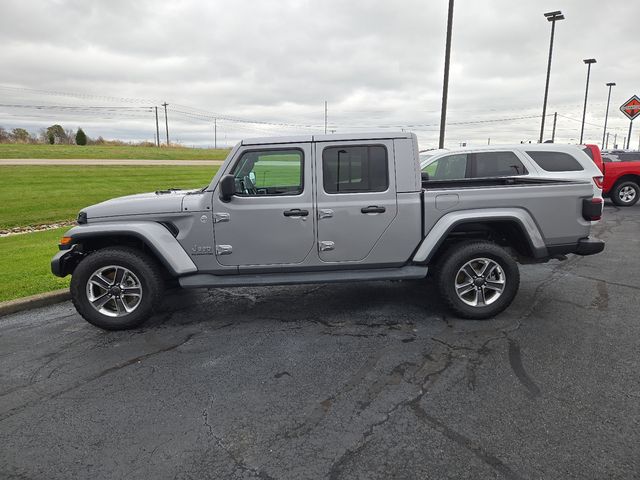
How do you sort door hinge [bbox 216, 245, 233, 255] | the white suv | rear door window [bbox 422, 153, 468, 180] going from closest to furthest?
door hinge [bbox 216, 245, 233, 255], the white suv, rear door window [bbox 422, 153, 468, 180]

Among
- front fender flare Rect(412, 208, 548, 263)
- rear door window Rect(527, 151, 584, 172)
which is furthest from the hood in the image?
rear door window Rect(527, 151, 584, 172)

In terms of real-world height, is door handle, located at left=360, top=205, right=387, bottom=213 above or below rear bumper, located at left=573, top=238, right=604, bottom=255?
above

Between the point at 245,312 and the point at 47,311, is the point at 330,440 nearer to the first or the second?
the point at 245,312

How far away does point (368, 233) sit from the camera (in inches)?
168

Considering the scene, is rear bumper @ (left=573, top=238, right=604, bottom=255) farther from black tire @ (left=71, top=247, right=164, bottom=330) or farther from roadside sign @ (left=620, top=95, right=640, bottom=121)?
roadside sign @ (left=620, top=95, right=640, bottom=121)

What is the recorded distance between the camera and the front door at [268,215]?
13.7ft

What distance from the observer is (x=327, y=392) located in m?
3.04

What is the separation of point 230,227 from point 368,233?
1409 millimetres

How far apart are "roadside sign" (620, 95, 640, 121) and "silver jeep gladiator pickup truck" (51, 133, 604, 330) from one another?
585 inches

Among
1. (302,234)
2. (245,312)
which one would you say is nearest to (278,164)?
(302,234)

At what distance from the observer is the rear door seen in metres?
4.21

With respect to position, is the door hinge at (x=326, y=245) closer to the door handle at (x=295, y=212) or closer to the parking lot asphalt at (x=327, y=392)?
the door handle at (x=295, y=212)

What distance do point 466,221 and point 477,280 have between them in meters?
0.64

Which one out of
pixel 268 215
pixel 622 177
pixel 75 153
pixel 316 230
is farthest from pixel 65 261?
pixel 75 153
